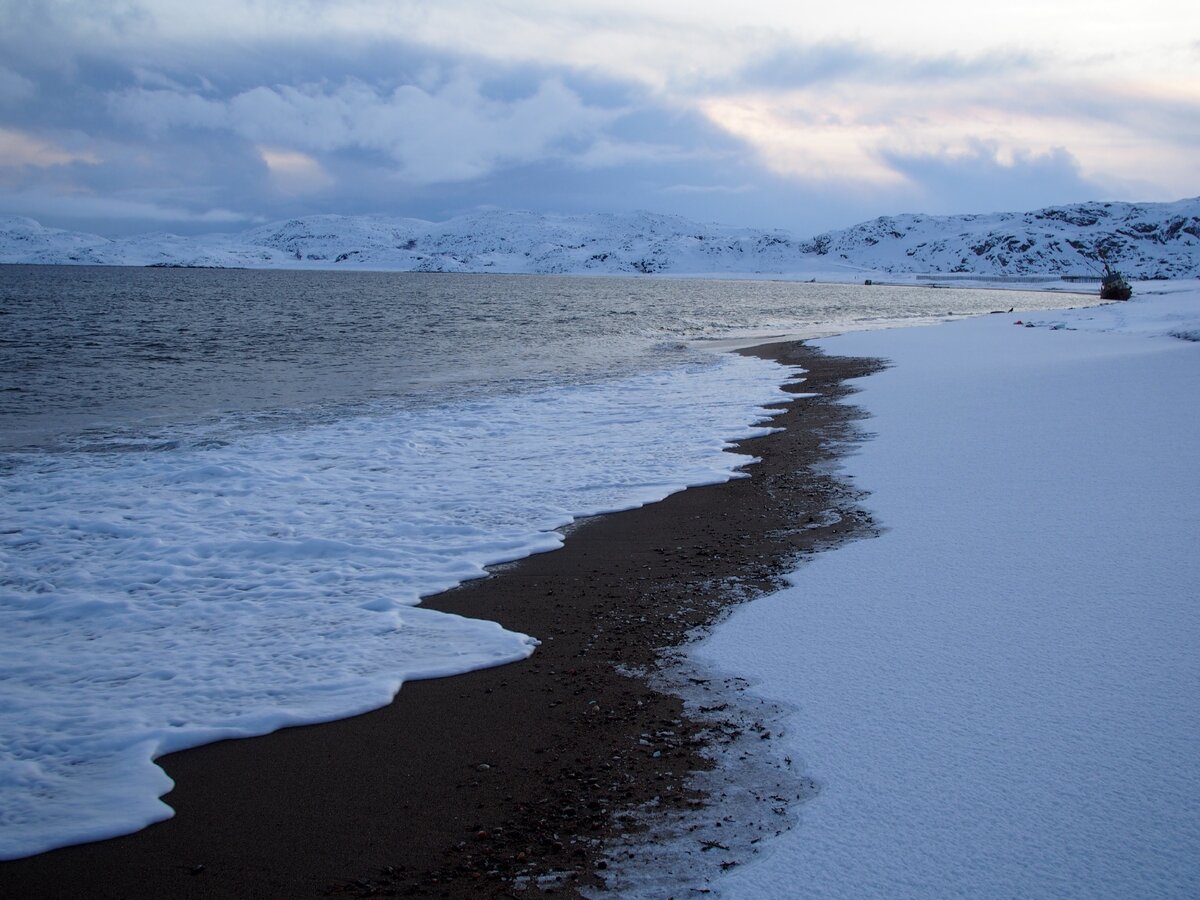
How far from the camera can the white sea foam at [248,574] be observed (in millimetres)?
4406

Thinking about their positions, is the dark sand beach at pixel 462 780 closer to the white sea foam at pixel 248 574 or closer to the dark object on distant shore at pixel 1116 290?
the white sea foam at pixel 248 574

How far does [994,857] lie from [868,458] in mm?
7490

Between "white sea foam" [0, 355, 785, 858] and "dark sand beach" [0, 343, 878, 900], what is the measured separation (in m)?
0.22

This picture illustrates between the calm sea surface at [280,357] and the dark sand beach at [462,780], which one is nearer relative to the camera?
the dark sand beach at [462,780]

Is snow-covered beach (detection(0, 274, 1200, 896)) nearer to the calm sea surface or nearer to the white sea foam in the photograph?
the white sea foam

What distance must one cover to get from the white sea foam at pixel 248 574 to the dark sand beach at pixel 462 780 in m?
0.22

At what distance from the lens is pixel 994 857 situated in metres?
2.98

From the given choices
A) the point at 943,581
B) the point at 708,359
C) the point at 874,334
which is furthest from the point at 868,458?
the point at 874,334

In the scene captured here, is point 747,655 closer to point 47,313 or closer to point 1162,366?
point 1162,366

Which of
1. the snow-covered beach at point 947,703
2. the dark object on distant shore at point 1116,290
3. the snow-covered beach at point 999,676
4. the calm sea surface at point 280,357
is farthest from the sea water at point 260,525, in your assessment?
the dark object on distant shore at point 1116,290

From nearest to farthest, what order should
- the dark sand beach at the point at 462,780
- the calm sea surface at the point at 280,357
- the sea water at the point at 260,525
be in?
the dark sand beach at the point at 462,780, the sea water at the point at 260,525, the calm sea surface at the point at 280,357

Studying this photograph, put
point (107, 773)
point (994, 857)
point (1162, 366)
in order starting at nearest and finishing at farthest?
point (994, 857) → point (107, 773) → point (1162, 366)

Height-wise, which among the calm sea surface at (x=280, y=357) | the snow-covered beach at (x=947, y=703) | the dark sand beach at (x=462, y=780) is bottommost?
the dark sand beach at (x=462, y=780)

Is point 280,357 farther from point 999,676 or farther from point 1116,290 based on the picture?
point 1116,290
